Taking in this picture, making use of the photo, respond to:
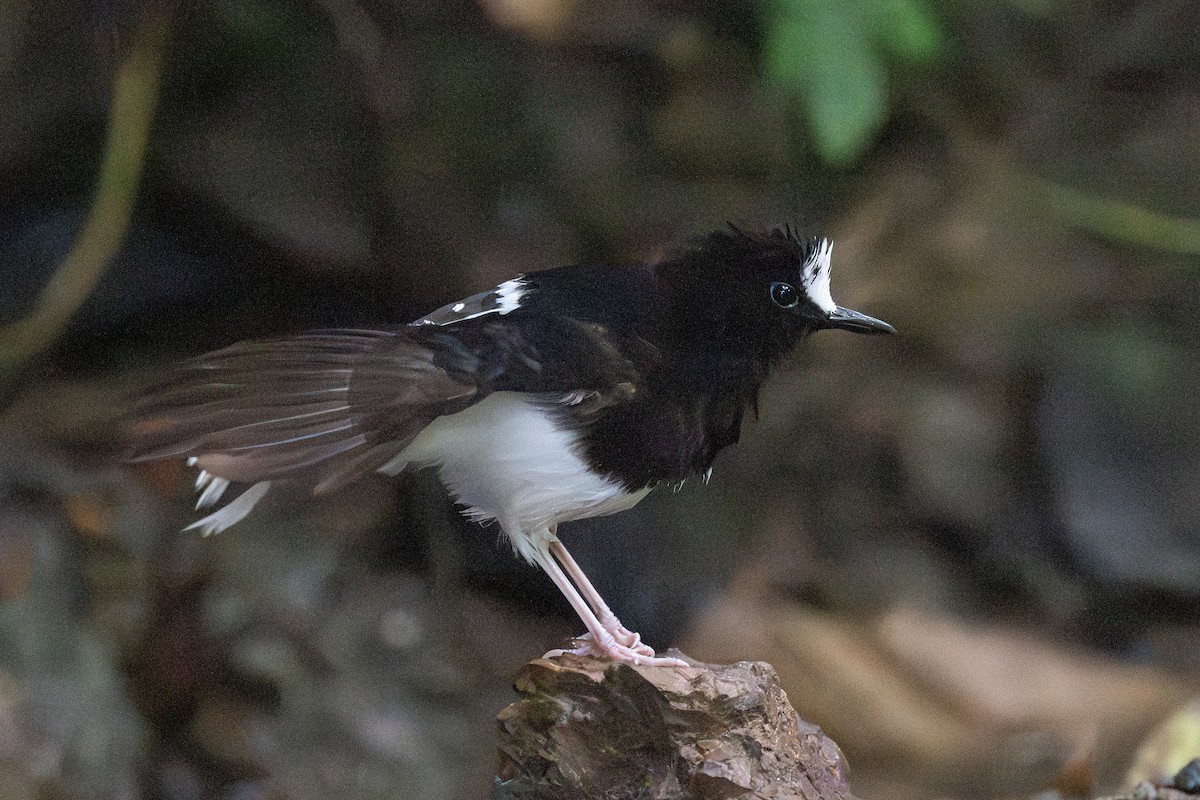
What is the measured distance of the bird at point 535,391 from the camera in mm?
1168

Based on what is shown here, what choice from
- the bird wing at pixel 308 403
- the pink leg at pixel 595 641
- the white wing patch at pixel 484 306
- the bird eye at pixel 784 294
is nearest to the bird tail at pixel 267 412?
the bird wing at pixel 308 403

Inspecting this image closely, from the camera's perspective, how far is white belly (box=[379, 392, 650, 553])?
134cm

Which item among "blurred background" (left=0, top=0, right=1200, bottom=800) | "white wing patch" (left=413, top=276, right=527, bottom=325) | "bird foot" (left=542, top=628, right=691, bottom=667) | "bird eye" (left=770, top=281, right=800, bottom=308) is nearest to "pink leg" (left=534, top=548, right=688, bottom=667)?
"bird foot" (left=542, top=628, right=691, bottom=667)

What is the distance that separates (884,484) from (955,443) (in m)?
0.21

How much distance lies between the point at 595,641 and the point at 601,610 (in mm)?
101

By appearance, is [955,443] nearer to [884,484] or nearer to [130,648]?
[884,484]

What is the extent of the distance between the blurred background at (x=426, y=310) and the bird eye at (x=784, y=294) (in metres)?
0.64

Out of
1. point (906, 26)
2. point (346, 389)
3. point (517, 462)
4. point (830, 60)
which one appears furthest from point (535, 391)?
point (906, 26)

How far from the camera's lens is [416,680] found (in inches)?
78.4

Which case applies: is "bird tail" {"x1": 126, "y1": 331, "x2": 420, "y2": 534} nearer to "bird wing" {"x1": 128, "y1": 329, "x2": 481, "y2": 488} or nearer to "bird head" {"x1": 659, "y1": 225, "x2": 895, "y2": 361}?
"bird wing" {"x1": 128, "y1": 329, "x2": 481, "y2": 488}

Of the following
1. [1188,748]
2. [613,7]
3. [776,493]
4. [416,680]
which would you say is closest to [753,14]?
[613,7]

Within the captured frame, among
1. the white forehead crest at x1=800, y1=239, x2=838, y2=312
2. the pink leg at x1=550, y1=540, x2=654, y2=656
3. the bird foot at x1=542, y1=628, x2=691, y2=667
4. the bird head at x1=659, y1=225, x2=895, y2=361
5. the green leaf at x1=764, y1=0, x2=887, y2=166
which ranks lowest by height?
the bird foot at x1=542, y1=628, x2=691, y2=667

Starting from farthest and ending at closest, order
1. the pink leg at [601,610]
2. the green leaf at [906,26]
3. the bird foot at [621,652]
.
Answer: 1. the green leaf at [906,26]
2. the pink leg at [601,610]
3. the bird foot at [621,652]

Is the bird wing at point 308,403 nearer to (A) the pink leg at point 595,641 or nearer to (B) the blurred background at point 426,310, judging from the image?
(A) the pink leg at point 595,641
